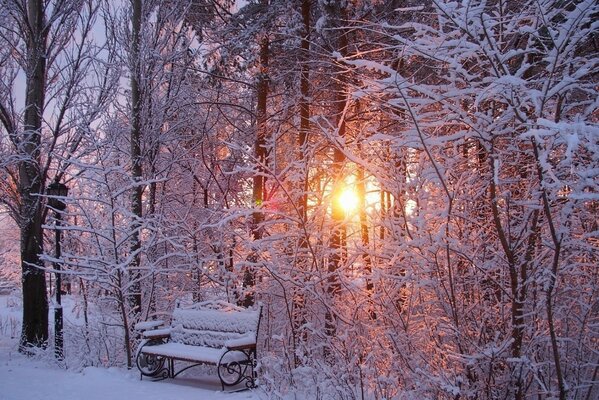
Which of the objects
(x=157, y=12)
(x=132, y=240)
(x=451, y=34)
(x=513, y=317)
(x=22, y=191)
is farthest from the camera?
(x=157, y=12)

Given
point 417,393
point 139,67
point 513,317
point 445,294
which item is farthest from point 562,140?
point 139,67

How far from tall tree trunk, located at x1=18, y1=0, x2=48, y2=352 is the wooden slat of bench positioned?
172 inches

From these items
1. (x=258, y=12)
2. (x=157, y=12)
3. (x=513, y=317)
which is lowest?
(x=513, y=317)

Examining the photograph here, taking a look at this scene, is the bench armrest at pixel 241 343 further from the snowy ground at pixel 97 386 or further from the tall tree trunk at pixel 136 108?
the tall tree trunk at pixel 136 108

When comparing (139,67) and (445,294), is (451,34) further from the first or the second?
(139,67)

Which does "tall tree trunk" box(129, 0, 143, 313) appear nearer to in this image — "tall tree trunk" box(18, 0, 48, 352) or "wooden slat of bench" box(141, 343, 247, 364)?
"tall tree trunk" box(18, 0, 48, 352)

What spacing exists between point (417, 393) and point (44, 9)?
11.7 meters

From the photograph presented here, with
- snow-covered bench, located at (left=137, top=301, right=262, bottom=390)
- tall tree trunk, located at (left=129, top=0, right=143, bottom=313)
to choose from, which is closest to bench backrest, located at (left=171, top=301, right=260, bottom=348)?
snow-covered bench, located at (left=137, top=301, right=262, bottom=390)

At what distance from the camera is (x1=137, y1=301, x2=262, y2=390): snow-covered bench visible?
724cm

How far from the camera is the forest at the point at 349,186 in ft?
11.3

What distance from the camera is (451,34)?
3.37 meters

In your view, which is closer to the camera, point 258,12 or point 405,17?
point 405,17

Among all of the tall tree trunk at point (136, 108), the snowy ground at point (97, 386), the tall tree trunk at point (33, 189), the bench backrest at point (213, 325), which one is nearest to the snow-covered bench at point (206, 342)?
the bench backrest at point (213, 325)

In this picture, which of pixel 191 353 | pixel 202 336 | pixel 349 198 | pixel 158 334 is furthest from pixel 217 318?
pixel 349 198
